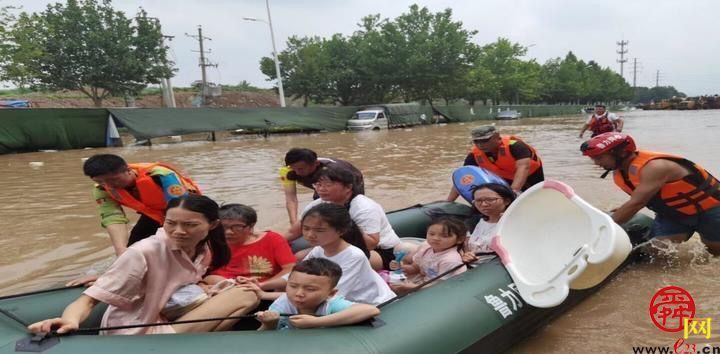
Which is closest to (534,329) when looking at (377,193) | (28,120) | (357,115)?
(377,193)

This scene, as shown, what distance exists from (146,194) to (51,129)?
1228 cm

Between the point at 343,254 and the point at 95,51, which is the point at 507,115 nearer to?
the point at 95,51

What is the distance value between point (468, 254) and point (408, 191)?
4.61 metres

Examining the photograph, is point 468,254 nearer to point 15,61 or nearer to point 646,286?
point 646,286

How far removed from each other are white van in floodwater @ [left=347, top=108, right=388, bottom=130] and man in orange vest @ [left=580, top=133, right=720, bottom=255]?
61.3 ft

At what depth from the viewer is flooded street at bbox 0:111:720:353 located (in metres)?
3.03

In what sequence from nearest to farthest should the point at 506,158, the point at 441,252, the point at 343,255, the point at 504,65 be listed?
the point at 343,255 → the point at 441,252 → the point at 506,158 → the point at 504,65

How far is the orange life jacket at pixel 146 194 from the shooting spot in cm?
311

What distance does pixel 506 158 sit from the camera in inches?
176

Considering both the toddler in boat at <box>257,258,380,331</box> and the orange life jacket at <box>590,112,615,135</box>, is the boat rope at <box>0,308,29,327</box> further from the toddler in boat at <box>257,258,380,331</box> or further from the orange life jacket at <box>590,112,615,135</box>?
the orange life jacket at <box>590,112,615,135</box>

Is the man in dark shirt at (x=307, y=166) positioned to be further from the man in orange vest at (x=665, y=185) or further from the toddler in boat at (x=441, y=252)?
the man in orange vest at (x=665, y=185)

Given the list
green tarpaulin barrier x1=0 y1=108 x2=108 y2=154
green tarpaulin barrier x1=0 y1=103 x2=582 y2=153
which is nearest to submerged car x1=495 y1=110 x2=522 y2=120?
green tarpaulin barrier x1=0 y1=103 x2=582 y2=153

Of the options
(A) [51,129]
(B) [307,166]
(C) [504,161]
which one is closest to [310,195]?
(C) [504,161]

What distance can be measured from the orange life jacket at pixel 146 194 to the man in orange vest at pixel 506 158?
8.05 feet
